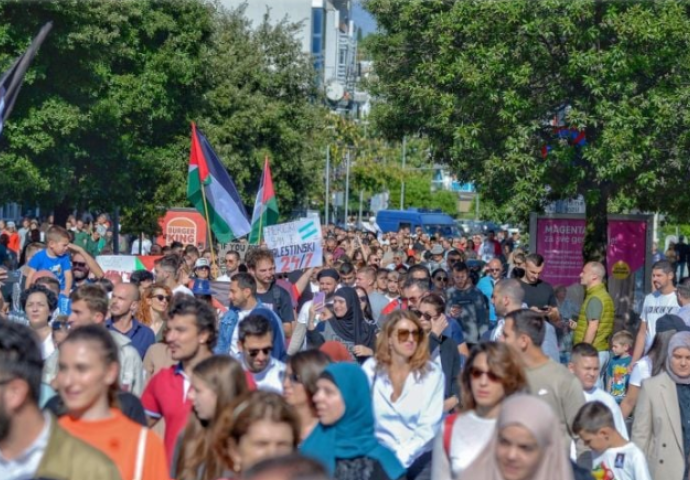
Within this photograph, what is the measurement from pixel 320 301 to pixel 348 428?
654cm

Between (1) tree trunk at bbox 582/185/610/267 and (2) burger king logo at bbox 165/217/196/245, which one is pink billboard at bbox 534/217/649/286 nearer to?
(1) tree trunk at bbox 582/185/610/267

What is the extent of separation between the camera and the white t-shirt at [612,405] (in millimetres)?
8352

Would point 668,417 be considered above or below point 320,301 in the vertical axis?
below

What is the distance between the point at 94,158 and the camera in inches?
1344

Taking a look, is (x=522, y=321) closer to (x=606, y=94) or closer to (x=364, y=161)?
(x=606, y=94)

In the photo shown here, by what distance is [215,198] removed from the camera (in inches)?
747

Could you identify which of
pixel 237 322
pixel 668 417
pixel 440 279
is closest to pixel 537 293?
pixel 440 279

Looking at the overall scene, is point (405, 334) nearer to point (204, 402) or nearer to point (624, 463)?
point (624, 463)

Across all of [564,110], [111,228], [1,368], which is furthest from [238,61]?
[1,368]

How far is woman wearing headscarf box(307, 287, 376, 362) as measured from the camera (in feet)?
39.1

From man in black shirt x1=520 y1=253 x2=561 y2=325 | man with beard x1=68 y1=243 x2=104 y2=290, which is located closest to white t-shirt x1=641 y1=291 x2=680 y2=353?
man in black shirt x1=520 y1=253 x2=561 y2=325

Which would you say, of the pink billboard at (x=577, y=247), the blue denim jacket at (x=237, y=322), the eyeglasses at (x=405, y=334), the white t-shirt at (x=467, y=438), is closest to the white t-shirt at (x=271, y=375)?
the eyeglasses at (x=405, y=334)

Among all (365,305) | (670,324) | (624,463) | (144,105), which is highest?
(144,105)

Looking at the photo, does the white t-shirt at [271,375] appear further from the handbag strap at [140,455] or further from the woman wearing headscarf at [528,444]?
the woman wearing headscarf at [528,444]
